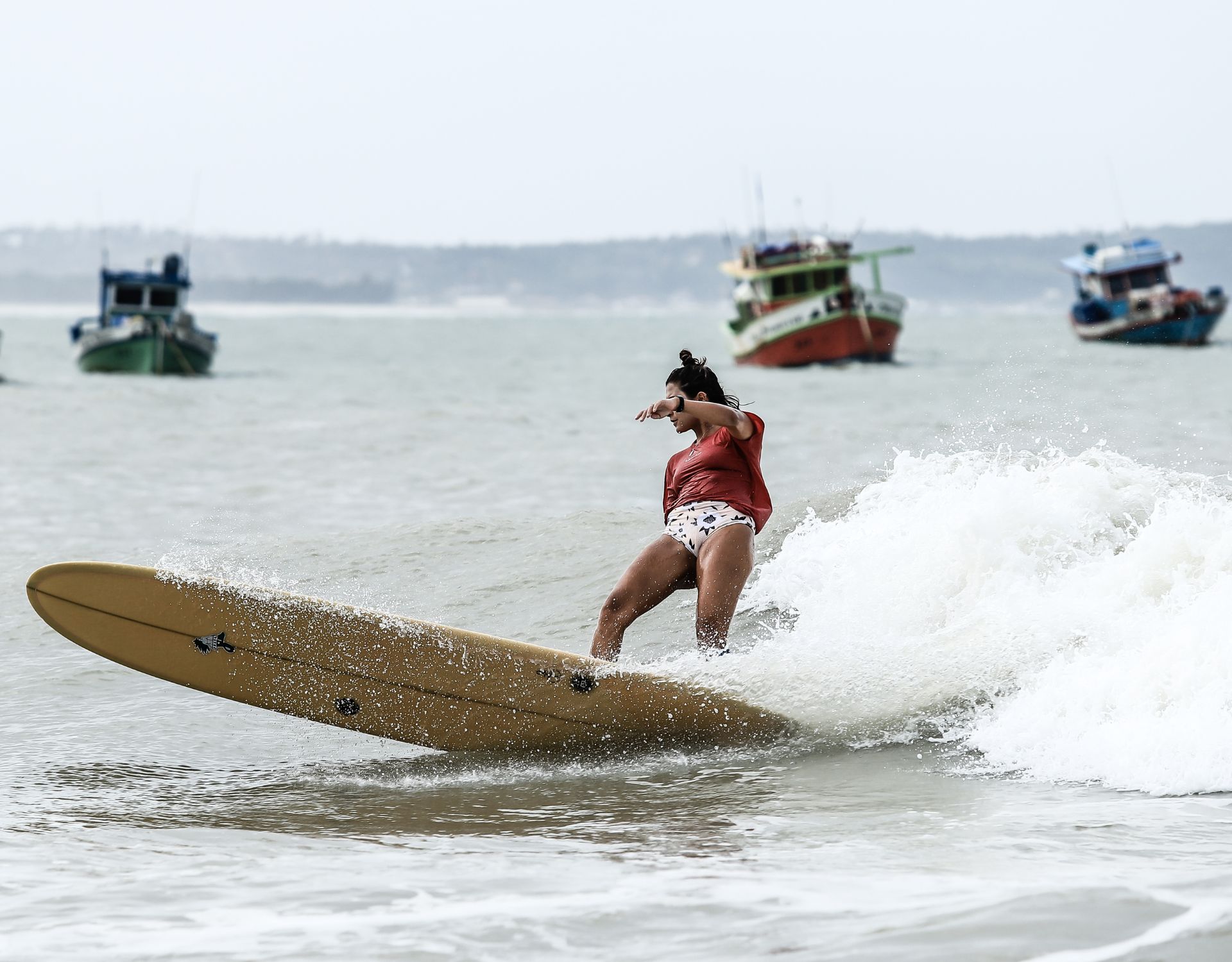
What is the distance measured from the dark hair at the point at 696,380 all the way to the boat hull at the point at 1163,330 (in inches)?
2371

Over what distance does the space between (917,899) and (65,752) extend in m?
3.86

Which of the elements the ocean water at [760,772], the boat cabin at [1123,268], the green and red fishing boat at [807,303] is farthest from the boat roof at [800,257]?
the ocean water at [760,772]

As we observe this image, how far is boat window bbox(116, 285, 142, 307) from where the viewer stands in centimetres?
4644

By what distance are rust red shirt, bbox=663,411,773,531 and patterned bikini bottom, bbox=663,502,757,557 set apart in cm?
3

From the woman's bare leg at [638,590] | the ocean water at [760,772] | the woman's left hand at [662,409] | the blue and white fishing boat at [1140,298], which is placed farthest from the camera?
the blue and white fishing boat at [1140,298]

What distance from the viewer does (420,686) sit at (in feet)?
19.0

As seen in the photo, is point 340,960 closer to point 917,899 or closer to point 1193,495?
point 917,899

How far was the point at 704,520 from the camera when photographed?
596cm

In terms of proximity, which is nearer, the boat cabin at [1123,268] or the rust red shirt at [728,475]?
the rust red shirt at [728,475]

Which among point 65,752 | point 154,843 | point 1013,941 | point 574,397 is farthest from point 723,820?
point 574,397

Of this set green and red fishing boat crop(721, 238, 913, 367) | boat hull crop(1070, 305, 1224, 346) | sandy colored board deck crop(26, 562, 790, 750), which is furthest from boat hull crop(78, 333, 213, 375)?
sandy colored board deck crop(26, 562, 790, 750)

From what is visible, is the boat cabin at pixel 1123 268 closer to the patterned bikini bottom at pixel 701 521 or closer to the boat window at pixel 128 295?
the boat window at pixel 128 295

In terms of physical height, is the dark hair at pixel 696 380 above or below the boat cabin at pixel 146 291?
below

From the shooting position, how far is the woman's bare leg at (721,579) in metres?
5.79
